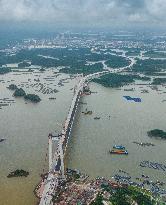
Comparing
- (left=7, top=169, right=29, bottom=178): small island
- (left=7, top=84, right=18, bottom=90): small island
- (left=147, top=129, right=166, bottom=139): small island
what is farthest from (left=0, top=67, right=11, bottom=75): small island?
(left=7, top=169, right=29, bottom=178): small island

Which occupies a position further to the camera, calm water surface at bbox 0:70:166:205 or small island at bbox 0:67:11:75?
small island at bbox 0:67:11:75

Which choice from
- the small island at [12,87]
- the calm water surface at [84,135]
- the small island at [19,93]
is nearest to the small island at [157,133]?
the calm water surface at [84,135]

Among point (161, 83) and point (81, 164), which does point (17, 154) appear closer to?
point (81, 164)

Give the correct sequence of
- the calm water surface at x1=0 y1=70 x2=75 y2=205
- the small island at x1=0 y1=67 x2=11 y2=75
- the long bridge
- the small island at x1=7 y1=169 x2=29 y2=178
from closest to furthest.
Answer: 1. the long bridge
2. the calm water surface at x1=0 y1=70 x2=75 y2=205
3. the small island at x1=7 y1=169 x2=29 y2=178
4. the small island at x1=0 y1=67 x2=11 y2=75

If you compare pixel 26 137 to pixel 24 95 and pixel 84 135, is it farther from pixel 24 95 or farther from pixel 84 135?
pixel 24 95

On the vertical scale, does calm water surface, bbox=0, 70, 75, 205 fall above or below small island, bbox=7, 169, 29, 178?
below

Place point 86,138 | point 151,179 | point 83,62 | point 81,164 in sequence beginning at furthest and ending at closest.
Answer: point 83,62 < point 86,138 < point 81,164 < point 151,179

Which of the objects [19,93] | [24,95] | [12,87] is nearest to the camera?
[24,95]

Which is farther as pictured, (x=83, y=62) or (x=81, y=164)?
(x=83, y=62)

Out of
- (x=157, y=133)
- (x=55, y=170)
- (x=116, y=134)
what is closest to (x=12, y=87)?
(x=116, y=134)

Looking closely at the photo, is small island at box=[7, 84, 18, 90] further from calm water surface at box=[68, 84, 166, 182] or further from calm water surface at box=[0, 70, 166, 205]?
calm water surface at box=[68, 84, 166, 182]

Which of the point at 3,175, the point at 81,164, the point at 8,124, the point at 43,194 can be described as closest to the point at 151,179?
the point at 81,164
